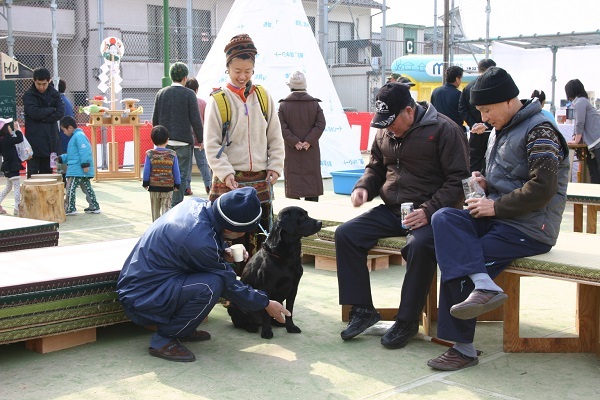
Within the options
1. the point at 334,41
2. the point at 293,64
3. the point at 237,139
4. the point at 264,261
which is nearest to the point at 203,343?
the point at 264,261

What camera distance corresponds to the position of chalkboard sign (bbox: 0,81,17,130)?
10945mm

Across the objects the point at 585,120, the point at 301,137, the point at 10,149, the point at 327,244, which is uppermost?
the point at 585,120

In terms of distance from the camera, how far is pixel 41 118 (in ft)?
Result: 33.3

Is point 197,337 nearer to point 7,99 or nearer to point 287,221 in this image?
point 287,221

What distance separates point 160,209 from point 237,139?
322cm

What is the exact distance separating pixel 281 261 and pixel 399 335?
2.86 feet

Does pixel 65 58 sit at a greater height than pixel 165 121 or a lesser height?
greater

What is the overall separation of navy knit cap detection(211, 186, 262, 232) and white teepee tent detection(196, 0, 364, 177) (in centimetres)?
908

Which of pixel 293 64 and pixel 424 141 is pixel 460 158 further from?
pixel 293 64

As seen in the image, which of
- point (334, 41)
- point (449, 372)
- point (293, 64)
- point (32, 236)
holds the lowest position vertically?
point (449, 372)

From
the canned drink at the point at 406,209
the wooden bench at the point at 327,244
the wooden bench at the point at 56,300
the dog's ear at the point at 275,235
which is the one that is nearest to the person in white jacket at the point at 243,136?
the dog's ear at the point at 275,235

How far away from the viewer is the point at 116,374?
4.31m

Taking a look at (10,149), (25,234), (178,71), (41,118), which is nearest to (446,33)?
(178,71)

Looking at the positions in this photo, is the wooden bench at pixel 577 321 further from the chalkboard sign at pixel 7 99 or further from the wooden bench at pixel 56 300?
the chalkboard sign at pixel 7 99
